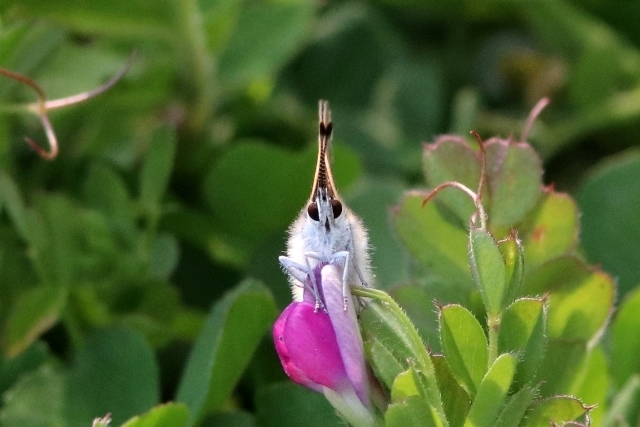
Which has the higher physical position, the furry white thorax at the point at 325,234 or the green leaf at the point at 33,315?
the furry white thorax at the point at 325,234

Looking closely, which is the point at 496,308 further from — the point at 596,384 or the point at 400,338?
the point at 596,384

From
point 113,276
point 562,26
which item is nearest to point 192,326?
point 113,276

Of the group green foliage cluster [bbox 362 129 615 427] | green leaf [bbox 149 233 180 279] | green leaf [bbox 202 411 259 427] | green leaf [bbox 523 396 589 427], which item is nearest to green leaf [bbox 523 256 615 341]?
green foliage cluster [bbox 362 129 615 427]

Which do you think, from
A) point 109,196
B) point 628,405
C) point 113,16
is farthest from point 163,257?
point 628,405

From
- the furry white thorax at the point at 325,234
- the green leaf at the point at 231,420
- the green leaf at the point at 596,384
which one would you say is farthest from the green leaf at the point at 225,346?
the green leaf at the point at 596,384

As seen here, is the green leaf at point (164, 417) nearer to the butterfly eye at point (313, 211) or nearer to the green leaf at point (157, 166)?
the butterfly eye at point (313, 211)

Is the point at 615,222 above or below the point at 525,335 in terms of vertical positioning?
above

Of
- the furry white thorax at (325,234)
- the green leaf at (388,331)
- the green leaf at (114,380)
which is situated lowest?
the green leaf at (114,380)
